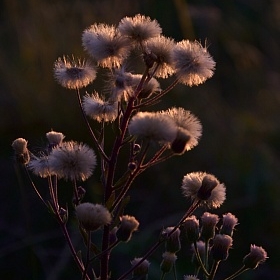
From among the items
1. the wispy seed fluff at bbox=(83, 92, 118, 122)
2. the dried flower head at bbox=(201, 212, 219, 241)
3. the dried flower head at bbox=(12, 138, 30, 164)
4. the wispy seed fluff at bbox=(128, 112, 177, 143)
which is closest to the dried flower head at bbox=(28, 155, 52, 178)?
the dried flower head at bbox=(12, 138, 30, 164)

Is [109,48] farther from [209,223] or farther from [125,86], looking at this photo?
[209,223]

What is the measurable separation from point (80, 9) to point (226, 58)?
3.85 feet

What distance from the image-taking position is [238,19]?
17.0ft

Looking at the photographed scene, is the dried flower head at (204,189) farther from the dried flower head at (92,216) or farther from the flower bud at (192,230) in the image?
the dried flower head at (92,216)

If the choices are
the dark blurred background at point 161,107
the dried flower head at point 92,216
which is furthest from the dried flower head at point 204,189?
the dark blurred background at point 161,107

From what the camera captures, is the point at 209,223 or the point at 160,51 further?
the point at 209,223

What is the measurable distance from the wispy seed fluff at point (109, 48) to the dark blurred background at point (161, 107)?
1254 mm

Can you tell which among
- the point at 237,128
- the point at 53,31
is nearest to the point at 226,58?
the point at 237,128

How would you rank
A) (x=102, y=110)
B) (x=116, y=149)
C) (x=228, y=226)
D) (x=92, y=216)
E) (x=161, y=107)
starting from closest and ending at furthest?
(x=92, y=216) < (x=116, y=149) < (x=102, y=110) < (x=228, y=226) < (x=161, y=107)

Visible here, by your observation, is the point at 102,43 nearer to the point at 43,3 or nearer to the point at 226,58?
the point at 43,3

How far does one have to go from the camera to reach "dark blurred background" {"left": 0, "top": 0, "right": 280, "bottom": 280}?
9.70ft

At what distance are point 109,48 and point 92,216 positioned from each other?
0.32 meters

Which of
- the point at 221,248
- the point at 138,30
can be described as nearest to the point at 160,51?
the point at 138,30

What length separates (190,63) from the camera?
123cm
